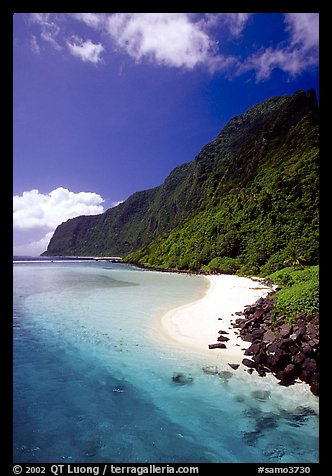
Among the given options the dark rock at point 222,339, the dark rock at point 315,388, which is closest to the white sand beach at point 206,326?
the dark rock at point 222,339

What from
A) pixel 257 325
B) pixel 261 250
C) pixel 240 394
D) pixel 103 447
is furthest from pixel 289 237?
pixel 103 447

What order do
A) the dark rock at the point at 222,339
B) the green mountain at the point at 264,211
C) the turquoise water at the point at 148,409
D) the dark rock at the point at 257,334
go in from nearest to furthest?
1. the turquoise water at the point at 148,409
2. the dark rock at the point at 257,334
3. the dark rock at the point at 222,339
4. the green mountain at the point at 264,211

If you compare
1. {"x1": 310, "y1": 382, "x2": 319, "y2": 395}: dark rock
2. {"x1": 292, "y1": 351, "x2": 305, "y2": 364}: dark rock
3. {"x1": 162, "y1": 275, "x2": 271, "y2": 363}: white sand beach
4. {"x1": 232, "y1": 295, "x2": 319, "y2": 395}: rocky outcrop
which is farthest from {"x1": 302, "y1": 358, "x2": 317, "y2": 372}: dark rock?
{"x1": 162, "y1": 275, "x2": 271, "y2": 363}: white sand beach

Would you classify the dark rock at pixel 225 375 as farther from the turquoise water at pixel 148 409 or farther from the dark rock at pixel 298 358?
the dark rock at pixel 298 358

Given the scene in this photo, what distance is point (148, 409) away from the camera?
7754 mm

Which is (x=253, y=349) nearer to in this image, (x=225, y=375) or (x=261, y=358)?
(x=261, y=358)

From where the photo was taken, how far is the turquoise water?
609cm

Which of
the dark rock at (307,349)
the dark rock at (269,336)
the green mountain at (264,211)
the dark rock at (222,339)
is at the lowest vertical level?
the dark rock at (222,339)

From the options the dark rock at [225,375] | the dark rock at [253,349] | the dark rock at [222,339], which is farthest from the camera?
the dark rock at [222,339]

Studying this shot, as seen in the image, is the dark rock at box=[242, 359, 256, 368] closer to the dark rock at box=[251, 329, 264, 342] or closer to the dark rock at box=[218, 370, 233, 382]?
the dark rock at box=[218, 370, 233, 382]

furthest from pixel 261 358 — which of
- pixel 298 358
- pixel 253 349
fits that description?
pixel 298 358

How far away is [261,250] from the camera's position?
5116cm

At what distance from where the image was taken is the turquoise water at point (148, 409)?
240 inches
